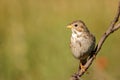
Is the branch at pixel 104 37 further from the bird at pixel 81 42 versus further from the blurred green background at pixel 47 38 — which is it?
the blurred green background at pixel 47 38

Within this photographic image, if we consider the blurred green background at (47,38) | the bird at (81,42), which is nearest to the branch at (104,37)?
the bird at (81,42)

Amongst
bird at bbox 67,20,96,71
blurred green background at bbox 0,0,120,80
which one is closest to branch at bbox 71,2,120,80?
bird at bbox 67,20,96,71

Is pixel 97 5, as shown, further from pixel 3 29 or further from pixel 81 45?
pixel 81 45

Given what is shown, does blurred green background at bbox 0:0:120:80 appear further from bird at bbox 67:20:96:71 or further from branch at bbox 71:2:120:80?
branch at bbox 71:2:120:80

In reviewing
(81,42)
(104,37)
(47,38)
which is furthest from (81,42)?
(47,38)

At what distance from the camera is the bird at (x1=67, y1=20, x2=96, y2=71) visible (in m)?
5.00

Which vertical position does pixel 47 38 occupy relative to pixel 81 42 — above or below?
below

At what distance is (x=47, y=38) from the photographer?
7617 mm

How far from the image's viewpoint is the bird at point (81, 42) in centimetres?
500

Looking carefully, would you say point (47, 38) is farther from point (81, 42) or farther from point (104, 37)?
point (104, 37)

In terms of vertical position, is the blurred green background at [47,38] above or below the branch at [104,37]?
below

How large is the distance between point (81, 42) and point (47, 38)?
2413 millimetres

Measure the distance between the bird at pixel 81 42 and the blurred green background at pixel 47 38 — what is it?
186 millimetres

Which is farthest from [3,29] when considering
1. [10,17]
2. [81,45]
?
[81,45]
